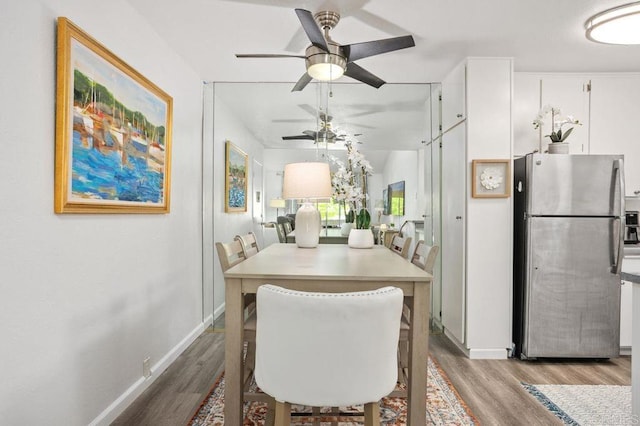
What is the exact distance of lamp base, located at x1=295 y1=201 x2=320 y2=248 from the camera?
105 inches

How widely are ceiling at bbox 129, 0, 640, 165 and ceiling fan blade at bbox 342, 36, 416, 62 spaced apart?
27 cm

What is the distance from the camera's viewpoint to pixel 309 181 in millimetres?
2416

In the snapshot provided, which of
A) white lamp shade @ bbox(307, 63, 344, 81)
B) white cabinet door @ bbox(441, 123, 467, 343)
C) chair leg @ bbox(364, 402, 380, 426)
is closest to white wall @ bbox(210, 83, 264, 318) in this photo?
white lamp shade @ bbox(307, 63, 344, 81)

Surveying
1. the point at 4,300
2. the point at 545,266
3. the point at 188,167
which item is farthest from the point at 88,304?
the point at 545,266

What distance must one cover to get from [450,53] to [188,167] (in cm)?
237

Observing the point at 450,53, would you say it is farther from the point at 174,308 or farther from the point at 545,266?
the point at 174,308

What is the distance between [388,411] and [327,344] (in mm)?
1217

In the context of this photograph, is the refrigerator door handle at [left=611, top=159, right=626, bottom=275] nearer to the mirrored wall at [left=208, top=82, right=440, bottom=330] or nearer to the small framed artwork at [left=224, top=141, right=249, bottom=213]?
the mirrored wall at [left=208, top=82, right=440, bottom=330]

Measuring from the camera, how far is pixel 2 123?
51.4 inches

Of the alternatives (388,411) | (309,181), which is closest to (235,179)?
(309,181)

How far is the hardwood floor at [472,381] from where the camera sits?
2049 millimetres

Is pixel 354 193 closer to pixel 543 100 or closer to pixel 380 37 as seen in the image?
pixel 380 37

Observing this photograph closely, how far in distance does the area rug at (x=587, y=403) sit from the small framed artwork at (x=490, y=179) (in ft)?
4.63

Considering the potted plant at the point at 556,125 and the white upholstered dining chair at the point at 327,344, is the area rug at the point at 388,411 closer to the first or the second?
the white upholstered dining chair at the point at 327,344
